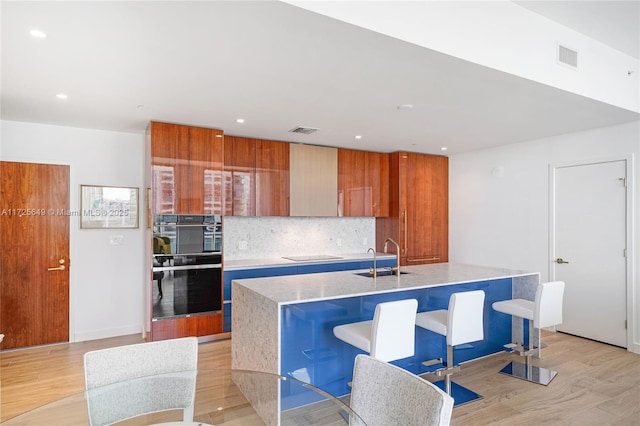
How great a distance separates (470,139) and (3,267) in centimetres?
586

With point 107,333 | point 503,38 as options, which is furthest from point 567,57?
point 107,333

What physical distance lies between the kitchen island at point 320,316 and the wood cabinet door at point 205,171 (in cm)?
145

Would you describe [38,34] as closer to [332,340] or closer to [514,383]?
[332,340]

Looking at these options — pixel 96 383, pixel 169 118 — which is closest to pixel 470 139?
pixel 169 118

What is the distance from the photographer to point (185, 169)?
4.20 metres

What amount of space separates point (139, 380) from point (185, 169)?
9.16ft

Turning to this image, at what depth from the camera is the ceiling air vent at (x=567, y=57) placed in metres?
3.09

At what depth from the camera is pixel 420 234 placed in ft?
20.1

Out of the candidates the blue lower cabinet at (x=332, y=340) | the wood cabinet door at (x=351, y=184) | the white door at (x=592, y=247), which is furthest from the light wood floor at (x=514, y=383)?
the wood cabinet door at (x=351, y=184)

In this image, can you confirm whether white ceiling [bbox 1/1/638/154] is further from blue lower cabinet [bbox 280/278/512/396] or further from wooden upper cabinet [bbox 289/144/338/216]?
blue lower cabinet [bbox 280/278/512/396]

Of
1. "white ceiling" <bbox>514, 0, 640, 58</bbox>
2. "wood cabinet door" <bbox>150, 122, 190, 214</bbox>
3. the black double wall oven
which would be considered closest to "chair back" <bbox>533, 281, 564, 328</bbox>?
"white ceiling" <bbox>514, 0, 640, 58</bbox>

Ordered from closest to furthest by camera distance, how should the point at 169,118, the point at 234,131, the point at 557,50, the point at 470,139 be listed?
the point at 557,50
the point at 169,118
the point at 234,131
the point at 470,139

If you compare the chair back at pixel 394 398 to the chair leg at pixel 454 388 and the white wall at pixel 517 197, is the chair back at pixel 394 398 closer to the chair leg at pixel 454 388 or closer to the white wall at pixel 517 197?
the chair leg at pixel 454 388

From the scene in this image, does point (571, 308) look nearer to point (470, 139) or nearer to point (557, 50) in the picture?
point (470, 139)
